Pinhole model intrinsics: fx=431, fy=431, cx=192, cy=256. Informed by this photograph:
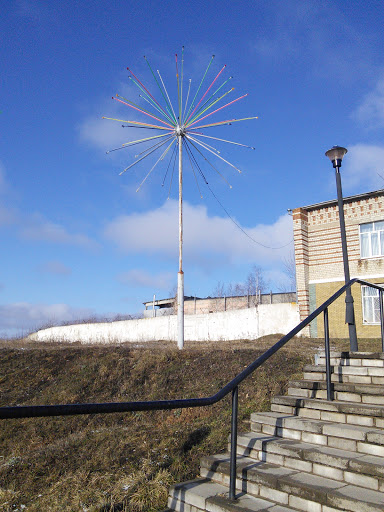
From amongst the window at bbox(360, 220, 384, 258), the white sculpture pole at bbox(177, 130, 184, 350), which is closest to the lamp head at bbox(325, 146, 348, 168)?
the white sculpture pole at bbox(177, 130, 184, 350)

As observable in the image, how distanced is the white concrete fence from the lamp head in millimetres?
14916

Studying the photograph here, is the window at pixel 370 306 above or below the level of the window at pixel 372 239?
below

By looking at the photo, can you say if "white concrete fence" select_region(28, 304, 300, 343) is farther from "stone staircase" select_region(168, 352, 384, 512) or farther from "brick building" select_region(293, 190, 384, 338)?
"stone staircase" select_region(168, 352, 384, 512)

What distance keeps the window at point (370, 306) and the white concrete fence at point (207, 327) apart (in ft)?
12.9

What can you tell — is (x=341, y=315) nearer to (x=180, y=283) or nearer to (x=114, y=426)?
(x=180, y=283)

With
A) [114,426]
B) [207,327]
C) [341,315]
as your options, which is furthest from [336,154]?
[207,327]

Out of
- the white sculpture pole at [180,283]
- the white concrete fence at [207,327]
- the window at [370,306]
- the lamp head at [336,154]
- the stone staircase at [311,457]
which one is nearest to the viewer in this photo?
the stone staircase at [311,457]

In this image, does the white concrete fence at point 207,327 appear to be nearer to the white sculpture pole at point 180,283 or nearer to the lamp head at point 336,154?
the white sculpture pole at point 180,283

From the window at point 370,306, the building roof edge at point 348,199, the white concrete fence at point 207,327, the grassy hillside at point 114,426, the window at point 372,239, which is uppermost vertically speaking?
the building roof edge at point 348,199

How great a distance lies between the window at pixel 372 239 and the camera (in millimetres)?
21484

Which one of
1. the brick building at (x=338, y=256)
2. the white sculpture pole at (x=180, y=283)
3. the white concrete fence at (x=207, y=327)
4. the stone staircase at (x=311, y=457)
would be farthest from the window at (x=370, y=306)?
→ the stone staircase at (x=311, y=457)

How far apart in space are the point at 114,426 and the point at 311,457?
4290 millimetres

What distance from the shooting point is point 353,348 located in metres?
7.72

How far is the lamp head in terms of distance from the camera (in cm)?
879
